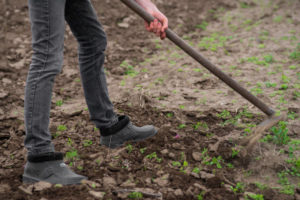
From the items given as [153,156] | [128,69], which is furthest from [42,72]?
[128,69]

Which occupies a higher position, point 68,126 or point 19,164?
point 68,126

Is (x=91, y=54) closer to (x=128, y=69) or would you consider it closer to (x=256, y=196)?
(x=256, y=196)

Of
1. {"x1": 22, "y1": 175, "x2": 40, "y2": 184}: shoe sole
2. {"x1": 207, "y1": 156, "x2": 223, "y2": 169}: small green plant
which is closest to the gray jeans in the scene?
{"x1": 22, "y1": 175, "x2": 40, "y2": 184}: shoe sole

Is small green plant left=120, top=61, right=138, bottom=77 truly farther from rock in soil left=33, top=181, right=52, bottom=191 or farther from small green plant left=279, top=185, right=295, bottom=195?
small green plant left=279, top=185, right=295, bottom=195

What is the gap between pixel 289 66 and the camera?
4.60 metres

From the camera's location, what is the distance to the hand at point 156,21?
2.58 m

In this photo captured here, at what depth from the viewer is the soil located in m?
2.37

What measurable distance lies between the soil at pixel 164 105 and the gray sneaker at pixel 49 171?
66 millimetres

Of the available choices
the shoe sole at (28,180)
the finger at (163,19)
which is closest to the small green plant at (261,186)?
the finger at (163,19)

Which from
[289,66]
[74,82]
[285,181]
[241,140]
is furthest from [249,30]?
[285,181]

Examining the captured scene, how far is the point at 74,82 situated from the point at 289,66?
3041mm

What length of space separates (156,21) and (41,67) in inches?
38.1

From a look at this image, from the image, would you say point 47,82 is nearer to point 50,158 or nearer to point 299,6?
point 50,158

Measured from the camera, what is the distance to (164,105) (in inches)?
145
